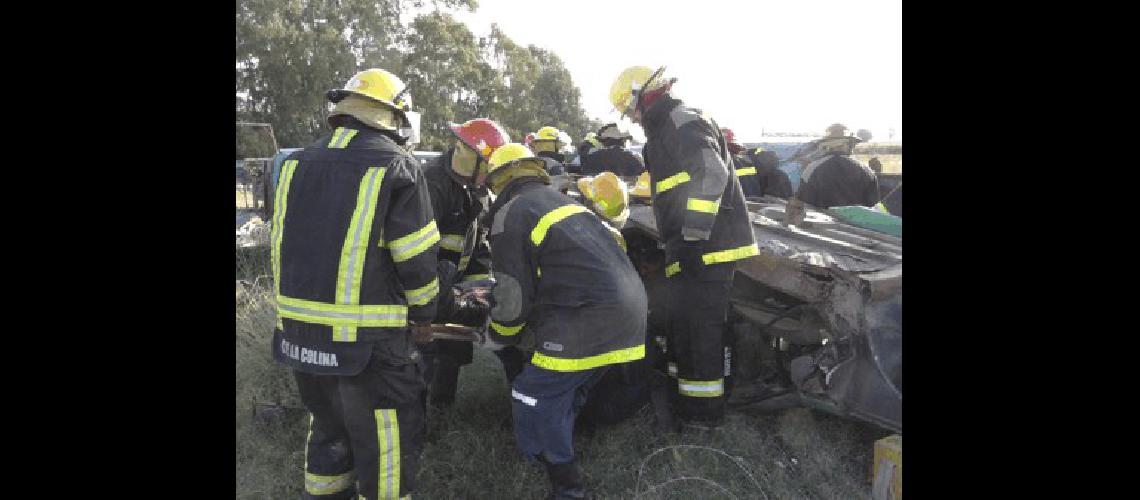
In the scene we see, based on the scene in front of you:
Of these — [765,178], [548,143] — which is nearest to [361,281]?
[548,143]

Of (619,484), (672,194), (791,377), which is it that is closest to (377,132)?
(672,194)

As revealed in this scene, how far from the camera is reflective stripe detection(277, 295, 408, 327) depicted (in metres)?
2.43

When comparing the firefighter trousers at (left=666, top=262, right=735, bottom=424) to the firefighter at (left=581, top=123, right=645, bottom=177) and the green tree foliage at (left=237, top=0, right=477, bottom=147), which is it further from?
the green tree foliage at (left=237, top=0, right=477, bottom=147)

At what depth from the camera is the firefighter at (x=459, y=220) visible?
3740 millimetres

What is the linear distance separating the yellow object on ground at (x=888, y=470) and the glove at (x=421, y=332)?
225cm

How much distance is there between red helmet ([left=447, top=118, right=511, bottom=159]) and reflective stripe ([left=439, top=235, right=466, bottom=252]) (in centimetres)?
58

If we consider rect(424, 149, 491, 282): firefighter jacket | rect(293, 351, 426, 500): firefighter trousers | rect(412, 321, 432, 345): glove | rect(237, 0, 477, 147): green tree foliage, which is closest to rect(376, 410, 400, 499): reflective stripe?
rect(293, 351, 426, 500): firefighter trousers

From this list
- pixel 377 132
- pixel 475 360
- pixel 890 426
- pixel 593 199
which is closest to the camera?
pixel 377 132

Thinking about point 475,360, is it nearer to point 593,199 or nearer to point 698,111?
point 593,199

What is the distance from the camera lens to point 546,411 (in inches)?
115

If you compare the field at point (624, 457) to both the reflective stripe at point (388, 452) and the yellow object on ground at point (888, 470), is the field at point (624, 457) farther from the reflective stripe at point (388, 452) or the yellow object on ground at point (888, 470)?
the reflective stripe at point (388, 452)

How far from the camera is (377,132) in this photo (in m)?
2.64
